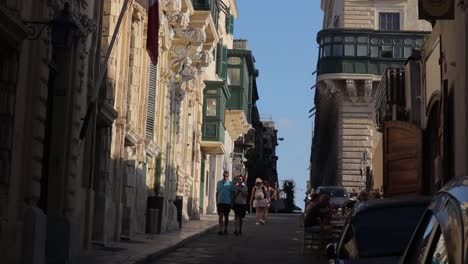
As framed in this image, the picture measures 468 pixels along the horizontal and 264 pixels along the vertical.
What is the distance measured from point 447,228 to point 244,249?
17.1m

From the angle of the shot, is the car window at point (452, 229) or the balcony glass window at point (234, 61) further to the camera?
the balcony glass window at point (234, 61)

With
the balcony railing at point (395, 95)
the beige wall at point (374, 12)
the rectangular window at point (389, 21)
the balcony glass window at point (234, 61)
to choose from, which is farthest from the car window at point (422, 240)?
the rectangular window at point (389, 21)

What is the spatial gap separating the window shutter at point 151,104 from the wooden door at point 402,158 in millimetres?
7038

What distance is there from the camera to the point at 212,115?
43.6m

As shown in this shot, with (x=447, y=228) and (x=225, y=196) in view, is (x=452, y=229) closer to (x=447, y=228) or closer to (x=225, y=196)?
(x=447, y=228)

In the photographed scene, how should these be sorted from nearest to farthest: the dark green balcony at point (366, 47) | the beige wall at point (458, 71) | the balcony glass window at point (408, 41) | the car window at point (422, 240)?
the car window at point (422, 240) → the beige wall at point (458, 71) → the dark green balcony at point (366, 47) → the balcony glass window at point (408, 41)

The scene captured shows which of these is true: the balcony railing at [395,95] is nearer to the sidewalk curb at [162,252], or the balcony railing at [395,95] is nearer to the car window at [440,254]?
the sidewalk curb at [162,252]

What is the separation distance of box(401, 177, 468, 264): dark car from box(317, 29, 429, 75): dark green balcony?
51.7m

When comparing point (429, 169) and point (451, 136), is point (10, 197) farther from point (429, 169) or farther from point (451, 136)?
point (429, 169)

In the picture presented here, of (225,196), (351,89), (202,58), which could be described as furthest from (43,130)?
(351,89)

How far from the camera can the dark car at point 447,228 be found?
3.16 m

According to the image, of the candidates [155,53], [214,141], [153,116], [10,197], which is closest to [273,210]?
[214,141]

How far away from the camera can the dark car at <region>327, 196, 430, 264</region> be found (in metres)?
8.74

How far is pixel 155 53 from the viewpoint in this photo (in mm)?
21516
